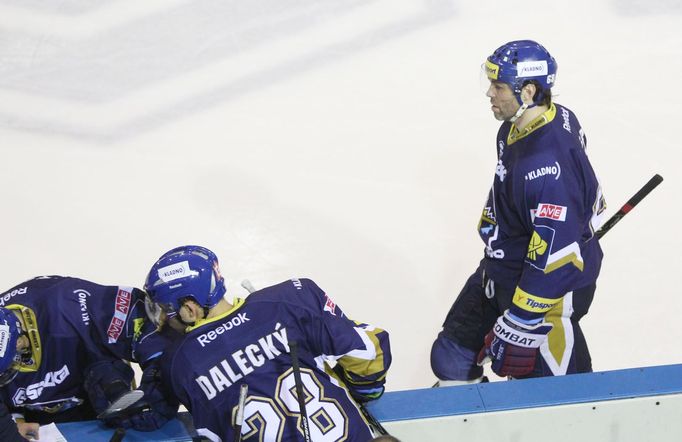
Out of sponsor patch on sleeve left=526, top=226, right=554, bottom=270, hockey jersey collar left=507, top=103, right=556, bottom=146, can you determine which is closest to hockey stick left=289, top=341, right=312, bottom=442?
sponsor patch on sleeve left=526, top=226, right=554, bottom=270

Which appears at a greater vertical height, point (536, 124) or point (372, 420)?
point (536, 124)

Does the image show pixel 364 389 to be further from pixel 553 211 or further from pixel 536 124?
pixel 536 124

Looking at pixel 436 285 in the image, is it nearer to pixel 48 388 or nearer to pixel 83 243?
pixel 83 243

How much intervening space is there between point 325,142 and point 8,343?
7.84 feet

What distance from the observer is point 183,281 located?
2.41 m

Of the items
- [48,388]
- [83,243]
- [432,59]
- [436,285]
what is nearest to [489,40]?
[432,59]

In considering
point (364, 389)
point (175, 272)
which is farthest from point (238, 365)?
point (364, 389)

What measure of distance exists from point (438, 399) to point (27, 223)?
7.61 ft

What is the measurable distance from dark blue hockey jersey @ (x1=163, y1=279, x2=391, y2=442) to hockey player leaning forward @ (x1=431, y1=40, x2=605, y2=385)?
745 mm

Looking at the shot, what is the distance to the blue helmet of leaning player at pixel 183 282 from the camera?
242cm

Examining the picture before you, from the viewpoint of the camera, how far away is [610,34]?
5.21m

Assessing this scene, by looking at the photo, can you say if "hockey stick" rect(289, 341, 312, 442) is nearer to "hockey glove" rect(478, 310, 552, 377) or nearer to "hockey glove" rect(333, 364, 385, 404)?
"hockey glove" rect(333, 364, 385, 404)

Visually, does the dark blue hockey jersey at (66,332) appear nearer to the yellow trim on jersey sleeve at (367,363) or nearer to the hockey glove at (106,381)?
the hockey glove at (106,381)

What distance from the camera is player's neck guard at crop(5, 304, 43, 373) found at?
2668 mm
